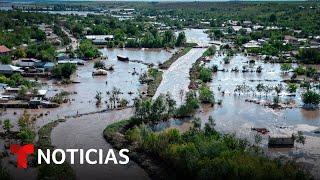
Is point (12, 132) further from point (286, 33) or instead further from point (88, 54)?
point (286, 33)

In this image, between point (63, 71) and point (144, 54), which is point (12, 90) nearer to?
point (63, 71)

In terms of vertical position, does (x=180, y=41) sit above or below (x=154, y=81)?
below

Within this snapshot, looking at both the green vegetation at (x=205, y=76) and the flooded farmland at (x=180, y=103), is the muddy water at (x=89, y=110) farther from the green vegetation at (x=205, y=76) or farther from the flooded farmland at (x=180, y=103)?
the green vegetation at (x=205, y=76)

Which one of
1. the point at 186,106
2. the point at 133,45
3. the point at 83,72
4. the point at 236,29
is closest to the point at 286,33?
the point at 236,29

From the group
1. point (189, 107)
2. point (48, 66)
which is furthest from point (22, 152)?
point (48, 66)

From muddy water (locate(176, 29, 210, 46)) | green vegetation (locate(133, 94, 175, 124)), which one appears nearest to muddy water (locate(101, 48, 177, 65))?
muddy water (locate(176, 29, 210, 46))

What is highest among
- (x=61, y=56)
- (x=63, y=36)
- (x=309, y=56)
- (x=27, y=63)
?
(x=27, y=63)
